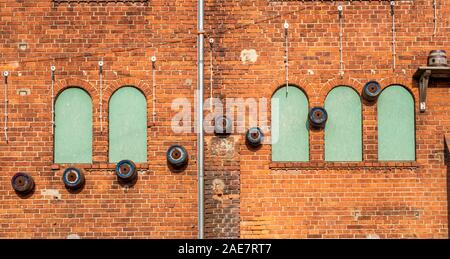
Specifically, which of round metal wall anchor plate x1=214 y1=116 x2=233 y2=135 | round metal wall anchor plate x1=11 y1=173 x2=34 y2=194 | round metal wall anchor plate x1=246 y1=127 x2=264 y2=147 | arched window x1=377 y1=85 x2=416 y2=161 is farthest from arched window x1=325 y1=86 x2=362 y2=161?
round metal wall anchor plate x1=11 y1=173 x2=34 y2=194

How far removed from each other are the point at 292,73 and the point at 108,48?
326cm

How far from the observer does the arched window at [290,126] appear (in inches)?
503

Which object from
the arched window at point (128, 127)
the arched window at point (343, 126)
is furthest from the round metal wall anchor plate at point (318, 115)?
the arched window at point (128, 127)

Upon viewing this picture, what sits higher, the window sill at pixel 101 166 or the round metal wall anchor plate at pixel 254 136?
the round metal wall anchor plate at pixel 254 136

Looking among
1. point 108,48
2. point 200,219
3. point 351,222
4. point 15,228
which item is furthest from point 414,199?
point 15,228

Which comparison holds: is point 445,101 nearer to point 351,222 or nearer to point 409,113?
point 409,113

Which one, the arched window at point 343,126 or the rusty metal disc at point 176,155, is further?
the arched window at point 343,126

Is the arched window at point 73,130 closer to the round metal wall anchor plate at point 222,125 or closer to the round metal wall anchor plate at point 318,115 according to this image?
the round metal wall anchor plate at point 222,125

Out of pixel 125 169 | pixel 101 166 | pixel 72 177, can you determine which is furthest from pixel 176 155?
pixel 72 177

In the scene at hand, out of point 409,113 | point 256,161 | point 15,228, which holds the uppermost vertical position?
point 409,113

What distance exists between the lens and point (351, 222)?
12539 mm

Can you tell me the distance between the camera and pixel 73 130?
1283cm

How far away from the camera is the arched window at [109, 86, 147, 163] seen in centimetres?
1280

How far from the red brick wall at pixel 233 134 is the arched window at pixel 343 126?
164 millimetres
